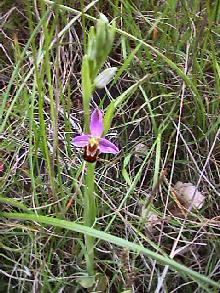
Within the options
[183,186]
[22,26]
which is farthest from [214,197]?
[22,26]

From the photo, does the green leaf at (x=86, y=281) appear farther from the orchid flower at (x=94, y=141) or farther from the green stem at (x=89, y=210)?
the orchid flower at (x=94, y=141)

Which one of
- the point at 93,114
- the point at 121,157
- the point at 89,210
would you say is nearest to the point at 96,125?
the point at 93,114

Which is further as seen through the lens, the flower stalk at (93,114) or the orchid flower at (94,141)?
the orchid flower at (94,141)

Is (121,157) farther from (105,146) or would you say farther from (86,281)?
(86,281)

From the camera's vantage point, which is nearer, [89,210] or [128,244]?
[128,244]

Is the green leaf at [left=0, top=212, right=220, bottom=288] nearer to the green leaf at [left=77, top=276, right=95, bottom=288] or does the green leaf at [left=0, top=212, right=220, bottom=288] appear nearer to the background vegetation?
the background vegetation


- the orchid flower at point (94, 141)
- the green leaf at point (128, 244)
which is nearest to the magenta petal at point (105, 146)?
the orchid flower at point (94, 141)
